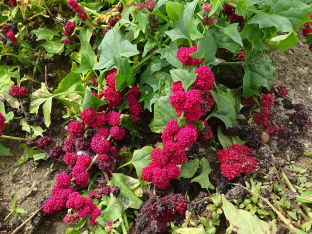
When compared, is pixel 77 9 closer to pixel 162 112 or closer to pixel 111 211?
pixel 162 112

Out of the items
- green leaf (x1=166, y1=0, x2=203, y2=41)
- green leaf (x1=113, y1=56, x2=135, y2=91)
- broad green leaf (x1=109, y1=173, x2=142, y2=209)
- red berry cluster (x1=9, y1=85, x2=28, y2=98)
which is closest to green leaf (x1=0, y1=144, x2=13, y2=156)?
red berry cluster (x1=9, y1=85, x2=28, y2=98)

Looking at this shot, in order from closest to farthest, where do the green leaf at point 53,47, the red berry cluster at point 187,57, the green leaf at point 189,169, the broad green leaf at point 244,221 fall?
the broad green leaf at point 244,221 → the red berry cluster at point 187,57 → the green leaf at point 189,169 → the green leaf at point 53,47

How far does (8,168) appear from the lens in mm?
2426

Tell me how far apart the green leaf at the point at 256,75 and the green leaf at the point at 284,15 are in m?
0.37

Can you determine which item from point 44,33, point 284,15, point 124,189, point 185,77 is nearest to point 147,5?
point 185,77

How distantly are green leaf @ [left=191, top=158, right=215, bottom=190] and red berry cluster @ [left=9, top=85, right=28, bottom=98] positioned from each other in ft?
6.11

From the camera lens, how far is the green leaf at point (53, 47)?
2889 millimetres

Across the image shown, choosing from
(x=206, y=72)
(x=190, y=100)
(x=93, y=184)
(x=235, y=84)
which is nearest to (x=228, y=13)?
(x=235, y=84)

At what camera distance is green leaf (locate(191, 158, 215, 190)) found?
2.02 metres

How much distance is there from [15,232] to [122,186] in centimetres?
91

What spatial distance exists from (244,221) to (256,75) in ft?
4.11

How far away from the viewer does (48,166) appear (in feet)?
7.93

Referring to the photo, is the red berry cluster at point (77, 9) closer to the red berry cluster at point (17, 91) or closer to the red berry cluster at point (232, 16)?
the red berry cluster at point (17, 91)

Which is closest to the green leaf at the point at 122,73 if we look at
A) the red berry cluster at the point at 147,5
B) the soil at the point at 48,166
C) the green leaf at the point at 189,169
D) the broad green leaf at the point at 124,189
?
the red berry cluster at the point at 147,5
